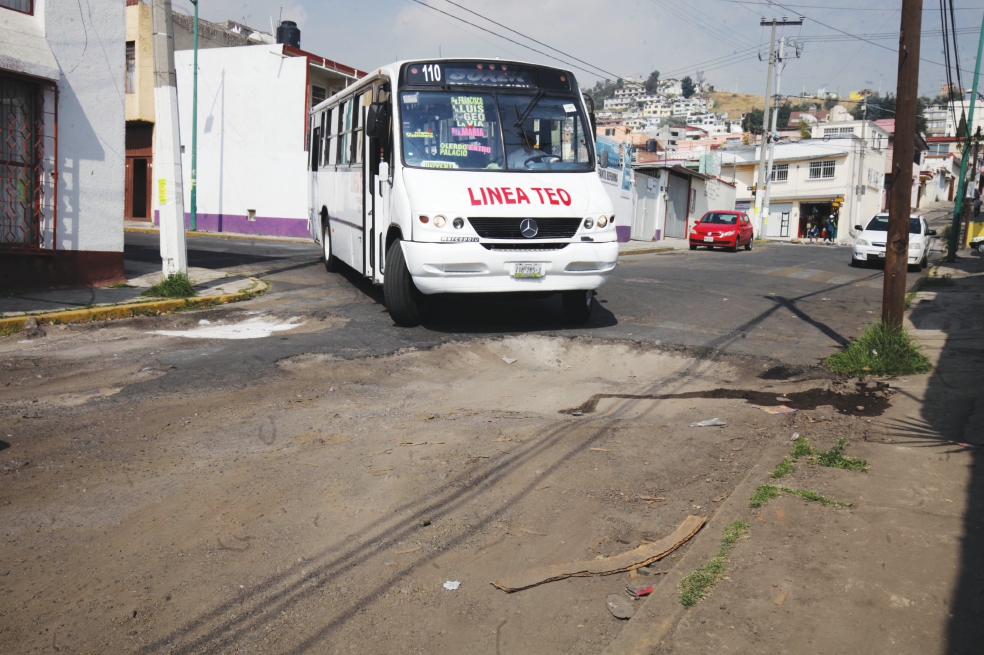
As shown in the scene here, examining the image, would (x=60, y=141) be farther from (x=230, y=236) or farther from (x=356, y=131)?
(x=230, y=236)

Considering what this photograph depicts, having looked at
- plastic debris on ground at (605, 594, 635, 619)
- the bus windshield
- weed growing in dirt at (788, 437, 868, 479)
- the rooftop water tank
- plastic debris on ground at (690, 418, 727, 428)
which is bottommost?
plastic debris on ground at (605, 594, 635, 619)

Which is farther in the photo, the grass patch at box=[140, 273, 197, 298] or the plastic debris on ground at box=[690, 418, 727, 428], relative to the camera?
the grass patch at box=[140, 273, 197, 298]

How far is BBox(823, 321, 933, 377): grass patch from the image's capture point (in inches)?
284

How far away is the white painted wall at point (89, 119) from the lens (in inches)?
422

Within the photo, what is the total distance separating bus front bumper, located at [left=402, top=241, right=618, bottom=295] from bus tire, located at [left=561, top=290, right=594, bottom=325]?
55 centimetres

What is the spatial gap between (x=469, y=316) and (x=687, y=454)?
507cm

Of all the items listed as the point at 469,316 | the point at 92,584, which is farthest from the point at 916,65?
the point at 92,584

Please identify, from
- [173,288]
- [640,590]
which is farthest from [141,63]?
[640,590]

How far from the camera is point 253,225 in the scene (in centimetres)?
2695

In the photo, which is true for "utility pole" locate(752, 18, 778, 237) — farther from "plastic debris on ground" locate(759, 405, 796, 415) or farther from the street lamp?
"plastic debris on ground" locate(759, 405, 796, 415)

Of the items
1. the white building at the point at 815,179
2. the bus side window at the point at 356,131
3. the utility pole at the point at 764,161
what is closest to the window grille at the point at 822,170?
the white building at the point at 815,179

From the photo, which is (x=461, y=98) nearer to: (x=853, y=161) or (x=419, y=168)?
(x=419, y=168)

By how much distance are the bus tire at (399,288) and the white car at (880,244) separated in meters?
16.8

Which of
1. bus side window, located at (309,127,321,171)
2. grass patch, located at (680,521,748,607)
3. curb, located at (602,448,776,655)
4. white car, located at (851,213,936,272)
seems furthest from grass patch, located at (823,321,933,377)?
white car, located at (851,213,936,272)
